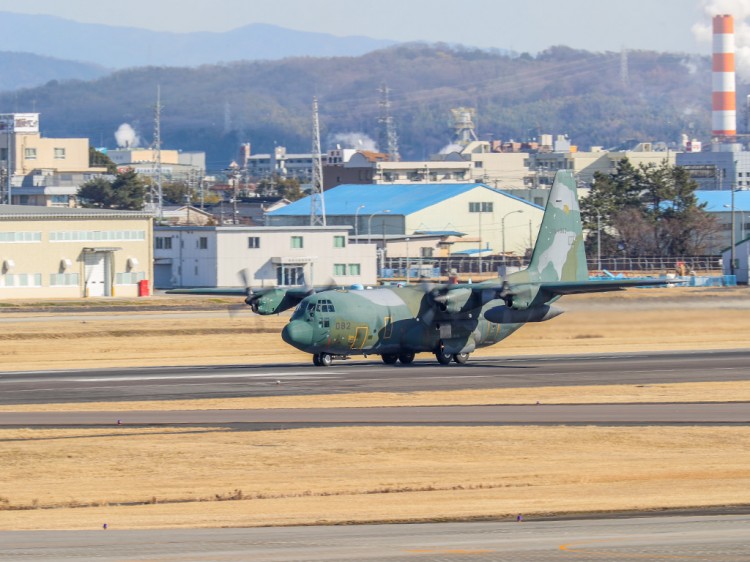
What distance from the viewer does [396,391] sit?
4316 cm

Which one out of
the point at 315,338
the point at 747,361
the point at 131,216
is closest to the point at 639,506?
the point at 315,338

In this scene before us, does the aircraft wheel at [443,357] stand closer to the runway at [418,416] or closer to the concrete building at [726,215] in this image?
the runway at [418,416]

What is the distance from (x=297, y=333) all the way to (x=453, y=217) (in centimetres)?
10657

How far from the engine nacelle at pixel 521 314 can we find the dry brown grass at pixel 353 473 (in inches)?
720

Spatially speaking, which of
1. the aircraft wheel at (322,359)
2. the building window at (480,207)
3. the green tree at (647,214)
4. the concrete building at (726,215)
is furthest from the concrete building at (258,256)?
the aircraft wheel at (322,359)

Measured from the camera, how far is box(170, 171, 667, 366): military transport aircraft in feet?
160

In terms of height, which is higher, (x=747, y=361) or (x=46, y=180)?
(x=46, y=180)

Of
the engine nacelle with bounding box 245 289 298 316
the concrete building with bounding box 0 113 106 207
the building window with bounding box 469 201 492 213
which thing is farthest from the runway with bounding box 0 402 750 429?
the concrete building with bounding box 0 113 106 207

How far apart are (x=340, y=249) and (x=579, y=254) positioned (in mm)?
60536

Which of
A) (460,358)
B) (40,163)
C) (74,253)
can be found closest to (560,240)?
(460,358)

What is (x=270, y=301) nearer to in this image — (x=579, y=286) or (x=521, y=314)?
(x=521, y=314)

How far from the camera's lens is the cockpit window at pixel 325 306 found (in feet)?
159

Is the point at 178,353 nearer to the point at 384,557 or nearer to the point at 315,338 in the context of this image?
the point at 315,338

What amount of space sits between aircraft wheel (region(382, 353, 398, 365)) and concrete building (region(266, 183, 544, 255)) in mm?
94058
